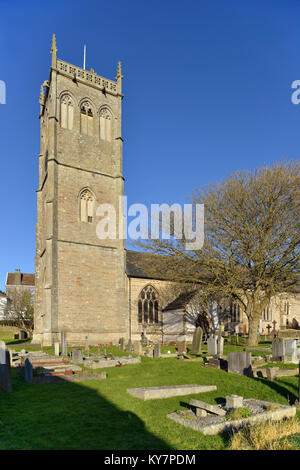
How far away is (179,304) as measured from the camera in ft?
110

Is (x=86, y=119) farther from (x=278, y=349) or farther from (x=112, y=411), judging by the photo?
(x=112, y=411)

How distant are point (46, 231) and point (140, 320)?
1150cm

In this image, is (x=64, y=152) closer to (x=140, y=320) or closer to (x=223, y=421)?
(x=140, y=320)

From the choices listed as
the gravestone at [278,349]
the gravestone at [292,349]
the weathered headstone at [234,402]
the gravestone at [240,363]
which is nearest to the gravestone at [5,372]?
the weathered headstone at [234,402]

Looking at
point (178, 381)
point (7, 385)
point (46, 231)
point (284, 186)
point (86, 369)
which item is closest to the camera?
point (7, 385)

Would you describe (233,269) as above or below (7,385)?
above

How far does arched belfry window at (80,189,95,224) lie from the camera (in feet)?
101

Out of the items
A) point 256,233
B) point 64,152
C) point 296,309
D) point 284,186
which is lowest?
point 296,309

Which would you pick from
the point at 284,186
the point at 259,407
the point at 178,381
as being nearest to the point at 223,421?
the point at 259,407

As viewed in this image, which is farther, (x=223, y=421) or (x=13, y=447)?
(x=223, y=421)

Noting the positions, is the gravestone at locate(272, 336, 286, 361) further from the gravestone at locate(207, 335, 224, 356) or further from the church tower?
the church tower

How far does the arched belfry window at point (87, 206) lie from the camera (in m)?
30.7

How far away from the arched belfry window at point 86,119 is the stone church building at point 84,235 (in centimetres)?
10

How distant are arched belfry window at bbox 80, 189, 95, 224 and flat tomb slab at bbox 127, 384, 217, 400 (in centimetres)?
2196
